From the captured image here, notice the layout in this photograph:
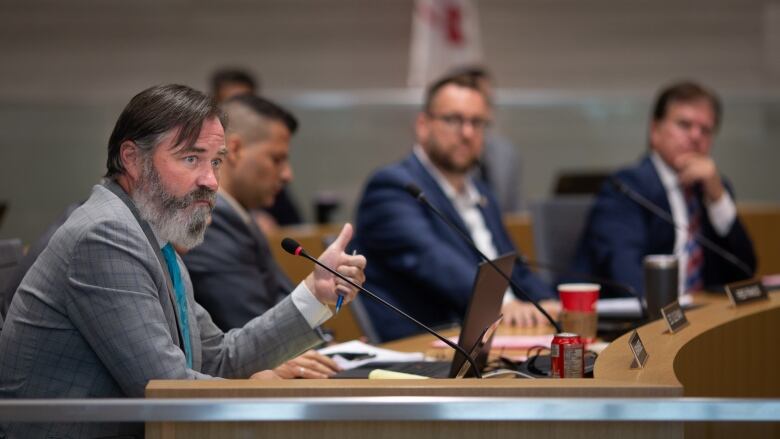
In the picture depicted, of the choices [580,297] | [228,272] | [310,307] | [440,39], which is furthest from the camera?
[440,39]

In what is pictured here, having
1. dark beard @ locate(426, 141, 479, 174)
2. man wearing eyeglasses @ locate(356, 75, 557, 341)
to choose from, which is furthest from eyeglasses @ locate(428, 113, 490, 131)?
dark beard @ locate(426, 141, 479, 174)

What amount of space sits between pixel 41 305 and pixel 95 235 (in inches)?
6.3

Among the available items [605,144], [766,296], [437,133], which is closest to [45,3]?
[605,144]

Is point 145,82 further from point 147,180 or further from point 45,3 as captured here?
point 147,180

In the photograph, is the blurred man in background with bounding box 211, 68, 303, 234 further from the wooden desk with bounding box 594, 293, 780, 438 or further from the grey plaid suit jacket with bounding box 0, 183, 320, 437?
the grey plaid suit jacket with bounding box 0, 183, 320, 437

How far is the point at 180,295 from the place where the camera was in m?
2.20

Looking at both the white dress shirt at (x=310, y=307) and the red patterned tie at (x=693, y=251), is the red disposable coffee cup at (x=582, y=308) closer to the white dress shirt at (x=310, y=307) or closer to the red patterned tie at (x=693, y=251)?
the white dress shirt at (x=310, y=307)

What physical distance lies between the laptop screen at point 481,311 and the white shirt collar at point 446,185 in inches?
55.3

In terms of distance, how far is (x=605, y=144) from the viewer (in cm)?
686

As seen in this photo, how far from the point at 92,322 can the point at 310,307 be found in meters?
0.50

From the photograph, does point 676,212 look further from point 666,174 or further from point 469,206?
point 469,206

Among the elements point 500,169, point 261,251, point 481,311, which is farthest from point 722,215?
point 481,311

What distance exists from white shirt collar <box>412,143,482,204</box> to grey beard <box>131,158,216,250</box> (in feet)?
6.04

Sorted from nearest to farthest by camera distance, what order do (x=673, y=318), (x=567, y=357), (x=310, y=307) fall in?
1. (x=567, y=357)
2. (x=310, y=307)
3. (x=673, y=318)
